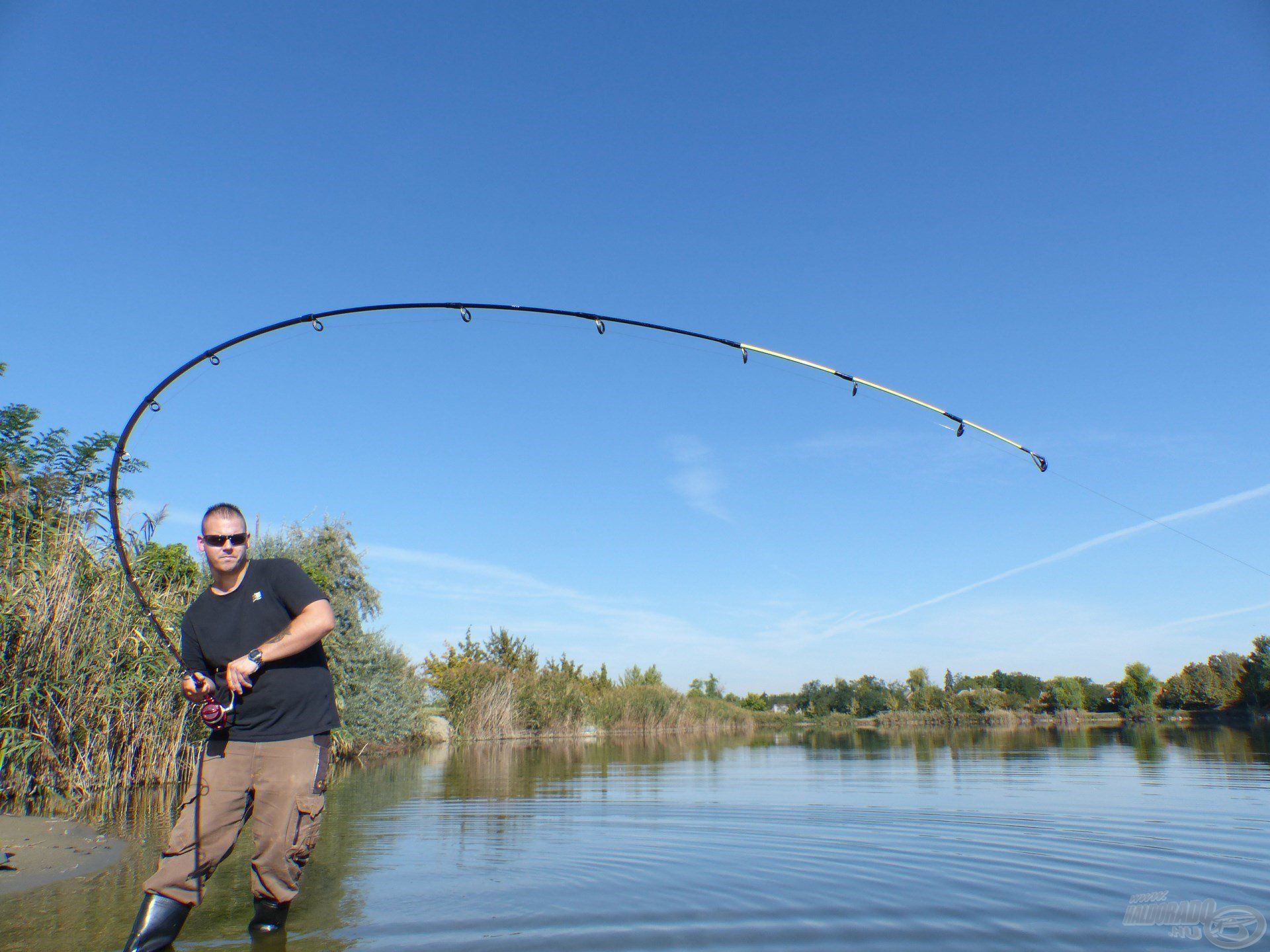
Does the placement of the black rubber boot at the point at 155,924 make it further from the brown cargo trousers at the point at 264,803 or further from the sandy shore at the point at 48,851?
the sandy shore at the point at 48,851

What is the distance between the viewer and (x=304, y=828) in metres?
4.59

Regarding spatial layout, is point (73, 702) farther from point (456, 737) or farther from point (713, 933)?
point (456, 737)

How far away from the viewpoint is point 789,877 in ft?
20.0

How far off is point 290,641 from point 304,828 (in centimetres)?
109

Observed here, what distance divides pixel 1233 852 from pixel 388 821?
27.8 ft

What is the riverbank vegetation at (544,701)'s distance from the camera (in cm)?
3891

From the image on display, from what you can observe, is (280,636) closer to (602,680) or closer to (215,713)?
(215,713)

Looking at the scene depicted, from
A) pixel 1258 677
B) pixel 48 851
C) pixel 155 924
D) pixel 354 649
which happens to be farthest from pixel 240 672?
pixel 1258 677

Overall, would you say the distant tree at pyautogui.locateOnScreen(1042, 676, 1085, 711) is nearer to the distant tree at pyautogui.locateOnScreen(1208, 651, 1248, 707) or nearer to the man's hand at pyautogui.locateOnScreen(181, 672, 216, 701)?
the distant tree at pyautogui.locateOnScreen(1208, 651, 1248, 707)

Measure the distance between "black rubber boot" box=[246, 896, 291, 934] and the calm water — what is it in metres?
0.13

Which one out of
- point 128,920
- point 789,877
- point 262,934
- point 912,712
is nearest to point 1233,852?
point 789,877

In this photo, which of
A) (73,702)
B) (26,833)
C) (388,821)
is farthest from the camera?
(73,702)

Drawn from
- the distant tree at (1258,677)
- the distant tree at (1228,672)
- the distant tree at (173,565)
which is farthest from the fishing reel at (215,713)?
the distant tree at (1228,672)

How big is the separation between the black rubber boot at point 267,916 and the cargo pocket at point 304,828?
0.18 m
